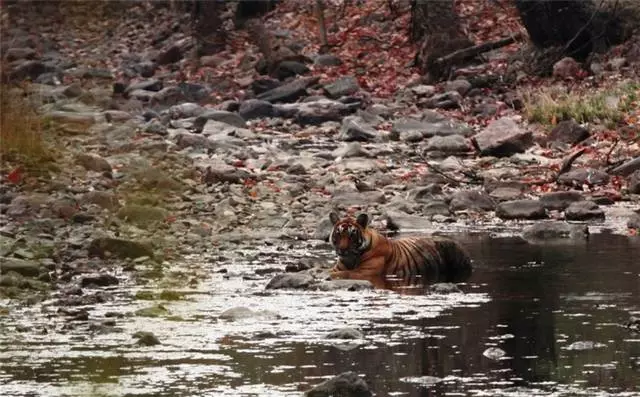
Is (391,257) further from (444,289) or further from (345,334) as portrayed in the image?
(345,334)

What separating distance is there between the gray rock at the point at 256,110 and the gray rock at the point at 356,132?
10.1 ft

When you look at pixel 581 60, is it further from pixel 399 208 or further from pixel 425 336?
pixel 425 336

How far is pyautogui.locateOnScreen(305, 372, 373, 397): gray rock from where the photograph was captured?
19.7ft

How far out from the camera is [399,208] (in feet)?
50.1

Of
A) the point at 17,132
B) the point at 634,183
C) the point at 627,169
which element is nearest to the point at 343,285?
the point at 634,183

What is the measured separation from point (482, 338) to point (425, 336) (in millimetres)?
310

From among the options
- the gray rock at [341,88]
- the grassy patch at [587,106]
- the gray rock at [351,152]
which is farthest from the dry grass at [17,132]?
the gray rock at [341,88]

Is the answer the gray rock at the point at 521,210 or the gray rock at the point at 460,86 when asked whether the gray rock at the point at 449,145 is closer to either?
the gray rock at the point at 460,86

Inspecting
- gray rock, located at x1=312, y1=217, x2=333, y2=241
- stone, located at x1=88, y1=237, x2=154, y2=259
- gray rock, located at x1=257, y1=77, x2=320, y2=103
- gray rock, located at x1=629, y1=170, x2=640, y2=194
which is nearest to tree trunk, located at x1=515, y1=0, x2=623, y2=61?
gray rock, located at x1=257, y1=77, x2=320, y2=103

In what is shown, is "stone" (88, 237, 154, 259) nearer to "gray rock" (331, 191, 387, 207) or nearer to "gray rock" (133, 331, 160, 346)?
"gray rock" (133, 331, 160, 346)

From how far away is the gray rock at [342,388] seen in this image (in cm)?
602

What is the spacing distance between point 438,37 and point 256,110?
4.13 meters

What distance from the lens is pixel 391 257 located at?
11.0m

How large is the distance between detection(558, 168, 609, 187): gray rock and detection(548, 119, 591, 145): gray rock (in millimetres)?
2786
